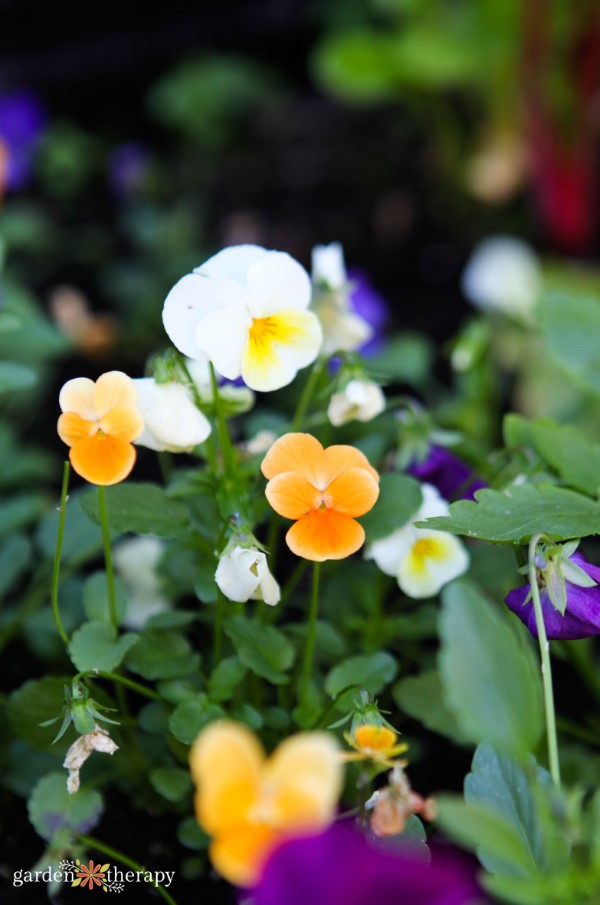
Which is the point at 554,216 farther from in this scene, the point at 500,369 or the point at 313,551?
the point at 313,551

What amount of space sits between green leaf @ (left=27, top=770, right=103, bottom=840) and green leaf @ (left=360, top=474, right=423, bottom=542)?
30 centimetres

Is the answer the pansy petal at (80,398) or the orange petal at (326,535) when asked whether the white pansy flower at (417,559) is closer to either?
the orange petal at (326,535)

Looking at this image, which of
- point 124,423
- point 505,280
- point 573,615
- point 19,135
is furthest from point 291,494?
point 19,135

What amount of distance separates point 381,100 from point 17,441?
124 cm

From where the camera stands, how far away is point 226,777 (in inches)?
18.4

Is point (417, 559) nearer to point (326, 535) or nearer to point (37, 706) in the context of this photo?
point (326, 535)

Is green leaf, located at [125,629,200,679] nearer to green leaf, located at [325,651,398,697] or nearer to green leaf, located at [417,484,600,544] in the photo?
green leaf, located at [325,651,398,697]

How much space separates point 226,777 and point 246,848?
0.12 ft

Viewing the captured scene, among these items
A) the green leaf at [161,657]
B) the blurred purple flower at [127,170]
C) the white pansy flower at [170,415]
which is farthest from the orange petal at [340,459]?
the blurred purple flower at [127,170]

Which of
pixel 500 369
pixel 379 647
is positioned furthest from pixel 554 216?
pixel 379 647

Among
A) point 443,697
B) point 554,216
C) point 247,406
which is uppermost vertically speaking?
point 247,406

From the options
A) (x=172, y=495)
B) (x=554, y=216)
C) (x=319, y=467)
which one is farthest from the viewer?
(x=554, y=216)

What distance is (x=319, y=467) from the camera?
0.71 meters

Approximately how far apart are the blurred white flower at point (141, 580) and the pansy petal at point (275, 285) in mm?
348
